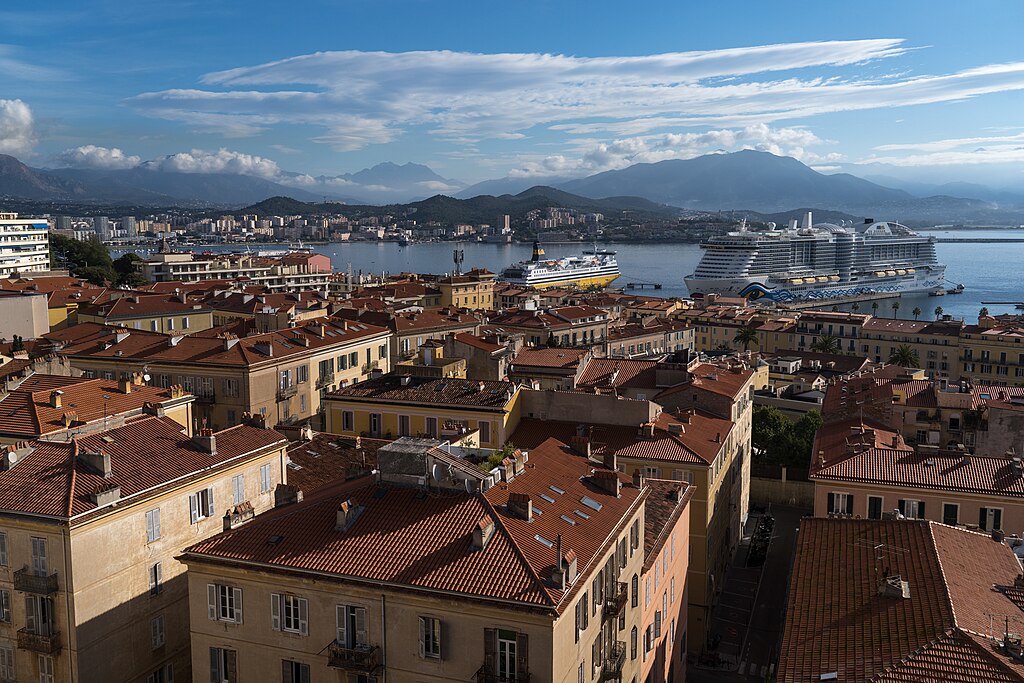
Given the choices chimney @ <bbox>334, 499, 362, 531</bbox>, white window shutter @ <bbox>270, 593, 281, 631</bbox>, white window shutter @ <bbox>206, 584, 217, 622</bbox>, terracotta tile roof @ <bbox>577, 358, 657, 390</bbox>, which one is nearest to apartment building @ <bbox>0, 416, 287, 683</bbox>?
white window shutter @ <bbox>206, 584, 217, 622</bbox>

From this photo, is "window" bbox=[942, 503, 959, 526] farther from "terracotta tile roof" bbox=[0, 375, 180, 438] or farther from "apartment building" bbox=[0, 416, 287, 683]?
"terracotta tile roof" bbox=[0, 375, 180, 438]

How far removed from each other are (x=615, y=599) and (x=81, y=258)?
110m

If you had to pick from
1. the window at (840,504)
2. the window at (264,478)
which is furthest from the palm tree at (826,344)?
the window at (264,478)

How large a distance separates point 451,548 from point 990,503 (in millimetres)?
17627

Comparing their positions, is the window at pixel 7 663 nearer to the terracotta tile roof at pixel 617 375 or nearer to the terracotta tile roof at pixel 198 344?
the terracotta tile roof at pixel 198 344

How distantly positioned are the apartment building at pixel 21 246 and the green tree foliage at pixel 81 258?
129 cm

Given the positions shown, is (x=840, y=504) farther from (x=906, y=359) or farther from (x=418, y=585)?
(x=906, y=359)

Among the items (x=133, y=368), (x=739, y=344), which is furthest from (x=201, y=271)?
(x=133, y=368)

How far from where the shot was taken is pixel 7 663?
60.7 feet

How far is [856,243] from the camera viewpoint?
625ft

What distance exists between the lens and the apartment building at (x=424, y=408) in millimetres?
29969

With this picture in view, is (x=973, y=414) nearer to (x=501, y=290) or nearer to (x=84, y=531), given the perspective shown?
(x=84, y=531)

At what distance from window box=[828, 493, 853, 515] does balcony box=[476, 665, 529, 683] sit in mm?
15934

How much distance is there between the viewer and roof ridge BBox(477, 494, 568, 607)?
1345cm
